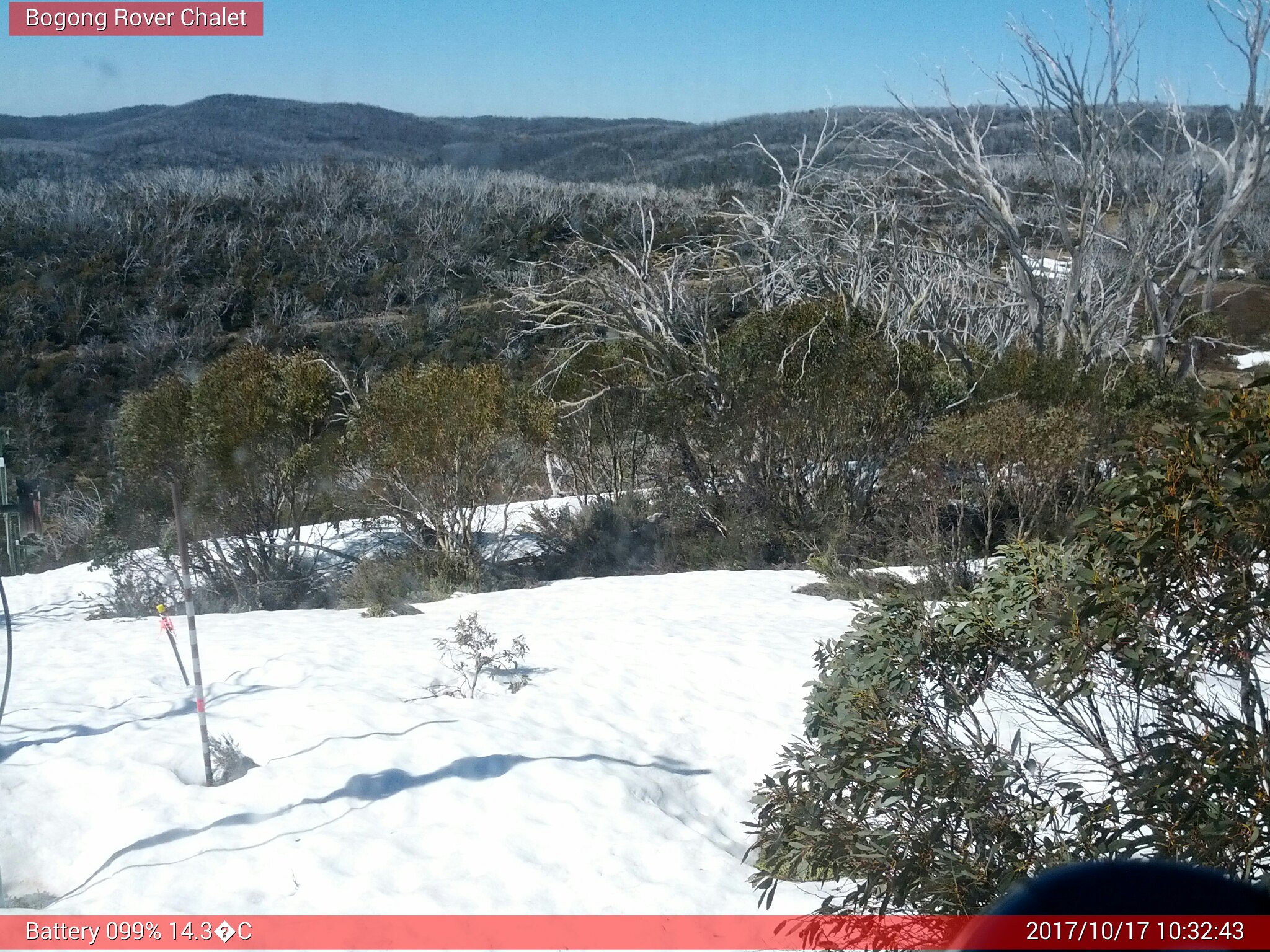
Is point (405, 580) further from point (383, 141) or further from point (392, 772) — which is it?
point (383, 141)

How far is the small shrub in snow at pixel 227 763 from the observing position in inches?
184

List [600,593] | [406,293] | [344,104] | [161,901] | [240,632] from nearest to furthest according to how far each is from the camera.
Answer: [161,901], [240,632], [600,593], [406,293], [344,104]

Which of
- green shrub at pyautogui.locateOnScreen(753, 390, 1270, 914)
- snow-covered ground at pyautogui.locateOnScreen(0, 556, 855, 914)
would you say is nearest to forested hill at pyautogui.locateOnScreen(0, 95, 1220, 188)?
A: snow-covered ground at pyautogui.locateOnScreen(0, 556, 855, 914)

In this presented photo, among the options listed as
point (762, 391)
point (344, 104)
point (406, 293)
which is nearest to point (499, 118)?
point (344, 104)

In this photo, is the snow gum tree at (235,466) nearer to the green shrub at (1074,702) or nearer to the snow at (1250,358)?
the green shrub at (1074,702)

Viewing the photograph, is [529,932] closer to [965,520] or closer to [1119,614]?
[1119,614]

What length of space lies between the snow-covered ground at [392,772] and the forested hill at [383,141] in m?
27.0

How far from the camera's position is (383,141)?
49.8 m

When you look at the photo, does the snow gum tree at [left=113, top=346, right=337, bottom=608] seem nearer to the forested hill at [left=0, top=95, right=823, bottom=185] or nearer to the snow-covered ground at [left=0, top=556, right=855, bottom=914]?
the snow-covered ground at [left=0, top=556, right=855, bottom=914]

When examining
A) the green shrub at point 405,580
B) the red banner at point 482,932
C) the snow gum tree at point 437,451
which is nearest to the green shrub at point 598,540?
the snow gum tree at point 437,451

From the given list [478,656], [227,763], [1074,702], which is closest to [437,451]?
[478,656]

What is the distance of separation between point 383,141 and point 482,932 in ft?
167

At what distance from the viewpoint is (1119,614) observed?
8.91 ft

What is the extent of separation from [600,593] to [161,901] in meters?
6.48
